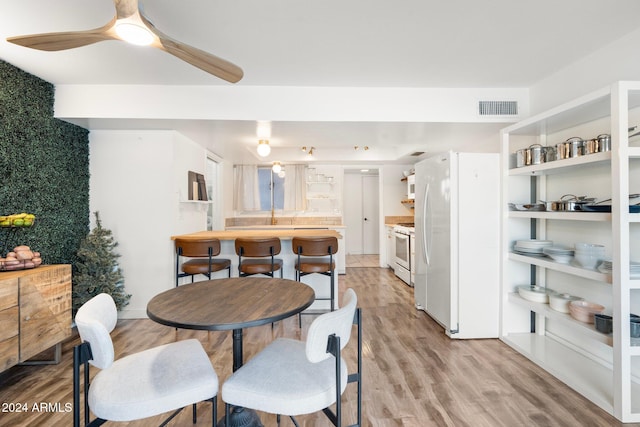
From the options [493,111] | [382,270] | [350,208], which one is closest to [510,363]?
[493,111]

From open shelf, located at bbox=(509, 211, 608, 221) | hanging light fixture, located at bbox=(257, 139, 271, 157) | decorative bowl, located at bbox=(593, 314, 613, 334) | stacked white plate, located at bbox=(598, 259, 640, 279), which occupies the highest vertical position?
hanging light fixture, located at bbox=(257, 139, 271, 157)

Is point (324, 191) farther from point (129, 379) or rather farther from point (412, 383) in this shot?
point (129, 379)

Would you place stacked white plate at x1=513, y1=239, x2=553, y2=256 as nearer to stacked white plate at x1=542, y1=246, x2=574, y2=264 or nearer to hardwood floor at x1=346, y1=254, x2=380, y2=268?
stacked white plate at x1=542, y1=246, x2=574, y2=264

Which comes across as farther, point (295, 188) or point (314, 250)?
point (295, 188)

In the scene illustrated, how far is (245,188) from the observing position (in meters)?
6.20

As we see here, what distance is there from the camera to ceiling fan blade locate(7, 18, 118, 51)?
1394 millimetres

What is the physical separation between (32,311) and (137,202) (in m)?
1.53

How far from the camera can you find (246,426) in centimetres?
156

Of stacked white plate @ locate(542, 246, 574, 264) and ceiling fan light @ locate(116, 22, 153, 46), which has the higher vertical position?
ceiling fan light @ locate(116, 22, 153, 46)

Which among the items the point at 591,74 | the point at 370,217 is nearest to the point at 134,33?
the point at 591,74

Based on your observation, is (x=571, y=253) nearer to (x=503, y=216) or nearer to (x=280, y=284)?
(x=503, y=216)

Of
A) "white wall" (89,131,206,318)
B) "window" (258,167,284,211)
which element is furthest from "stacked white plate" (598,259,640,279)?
"window" (258,167,284,211)

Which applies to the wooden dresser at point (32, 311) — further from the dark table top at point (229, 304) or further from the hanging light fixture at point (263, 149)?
the hanging light fixture at point (263, 149)

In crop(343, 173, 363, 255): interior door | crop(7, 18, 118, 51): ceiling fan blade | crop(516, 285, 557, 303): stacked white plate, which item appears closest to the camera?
crop(7, 18, 118, 51): ceiling fan blade
